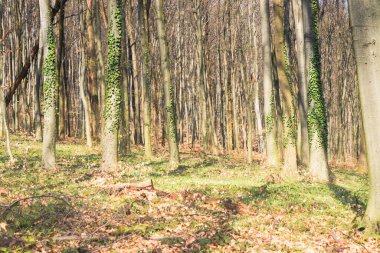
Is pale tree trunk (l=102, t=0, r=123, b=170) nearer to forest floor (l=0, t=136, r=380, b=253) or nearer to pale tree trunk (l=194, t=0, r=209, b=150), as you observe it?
forest floor (l=0, t=136, r=380, b=253)

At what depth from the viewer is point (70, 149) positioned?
846 inches

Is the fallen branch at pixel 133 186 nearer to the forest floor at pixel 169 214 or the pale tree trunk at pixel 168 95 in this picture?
the forest floor at pixel 169 214

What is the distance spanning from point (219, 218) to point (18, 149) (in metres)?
13.4

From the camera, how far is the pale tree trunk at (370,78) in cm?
737

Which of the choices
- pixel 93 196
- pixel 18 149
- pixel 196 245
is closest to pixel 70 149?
pixel 18 149

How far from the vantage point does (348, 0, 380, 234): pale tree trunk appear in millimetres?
7367

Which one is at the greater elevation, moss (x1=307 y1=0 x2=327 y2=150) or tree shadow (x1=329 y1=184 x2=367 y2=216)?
moss (x1=307 y1=0 x2=327 y2=150)

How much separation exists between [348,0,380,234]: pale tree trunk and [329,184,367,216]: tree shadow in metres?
2.29

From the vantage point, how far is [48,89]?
14.2 meters

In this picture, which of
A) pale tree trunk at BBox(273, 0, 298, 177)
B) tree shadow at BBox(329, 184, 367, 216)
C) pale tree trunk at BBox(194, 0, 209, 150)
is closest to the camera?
tree shadow at BBox(329, 184, 367, 216)

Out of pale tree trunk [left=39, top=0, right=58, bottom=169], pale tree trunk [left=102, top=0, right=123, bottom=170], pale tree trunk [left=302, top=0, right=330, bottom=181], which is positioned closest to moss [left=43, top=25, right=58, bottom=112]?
pale tree trunk [left=39, top=0, right=58, bottom=169]

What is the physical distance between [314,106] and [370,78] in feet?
26.7

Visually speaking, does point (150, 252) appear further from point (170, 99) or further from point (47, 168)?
point (170, 99)

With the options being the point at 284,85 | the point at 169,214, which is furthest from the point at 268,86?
the point at 169,214
